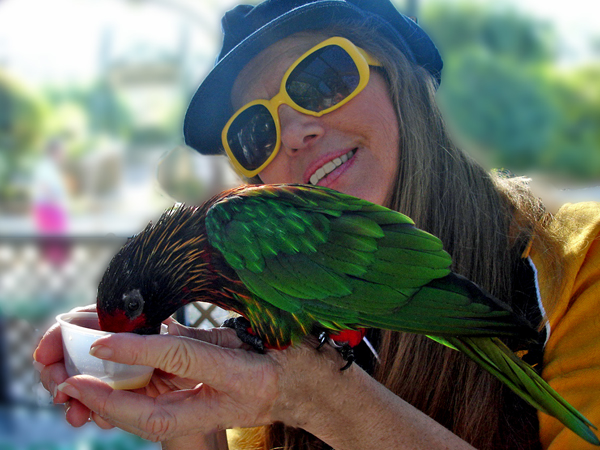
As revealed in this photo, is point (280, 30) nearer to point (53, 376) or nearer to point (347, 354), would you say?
point (347, 354)

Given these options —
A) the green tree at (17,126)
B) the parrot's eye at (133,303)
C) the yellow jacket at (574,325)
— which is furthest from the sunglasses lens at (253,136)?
the green tree at (17,126)

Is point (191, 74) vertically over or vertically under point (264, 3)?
over

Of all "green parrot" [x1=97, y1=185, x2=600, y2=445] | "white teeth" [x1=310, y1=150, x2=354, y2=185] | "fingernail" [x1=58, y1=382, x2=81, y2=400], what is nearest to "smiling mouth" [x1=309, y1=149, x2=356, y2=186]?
"white teeth" [x1=310, y1=150, x2=354, y2=185]

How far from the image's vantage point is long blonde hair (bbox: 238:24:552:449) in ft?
5.39

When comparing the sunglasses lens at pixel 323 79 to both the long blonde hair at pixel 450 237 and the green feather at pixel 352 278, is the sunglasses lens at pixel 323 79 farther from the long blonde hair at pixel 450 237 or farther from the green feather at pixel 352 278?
the green feather at pixel 352 278

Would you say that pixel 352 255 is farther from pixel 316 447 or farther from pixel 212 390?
pixel 316 447

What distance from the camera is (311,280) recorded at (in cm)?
135

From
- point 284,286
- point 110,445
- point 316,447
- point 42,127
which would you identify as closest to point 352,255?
point 284,286

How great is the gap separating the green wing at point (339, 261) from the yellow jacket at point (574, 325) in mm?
458

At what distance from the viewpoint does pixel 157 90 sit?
1692 cm

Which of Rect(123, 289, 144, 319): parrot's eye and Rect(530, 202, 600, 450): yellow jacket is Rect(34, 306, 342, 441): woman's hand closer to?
Rect(123, 289, 144, 319): parrot's eye

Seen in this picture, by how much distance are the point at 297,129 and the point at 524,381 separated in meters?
1.27

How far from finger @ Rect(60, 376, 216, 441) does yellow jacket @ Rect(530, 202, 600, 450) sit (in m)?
1.04

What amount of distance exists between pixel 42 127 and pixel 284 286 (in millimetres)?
20328
